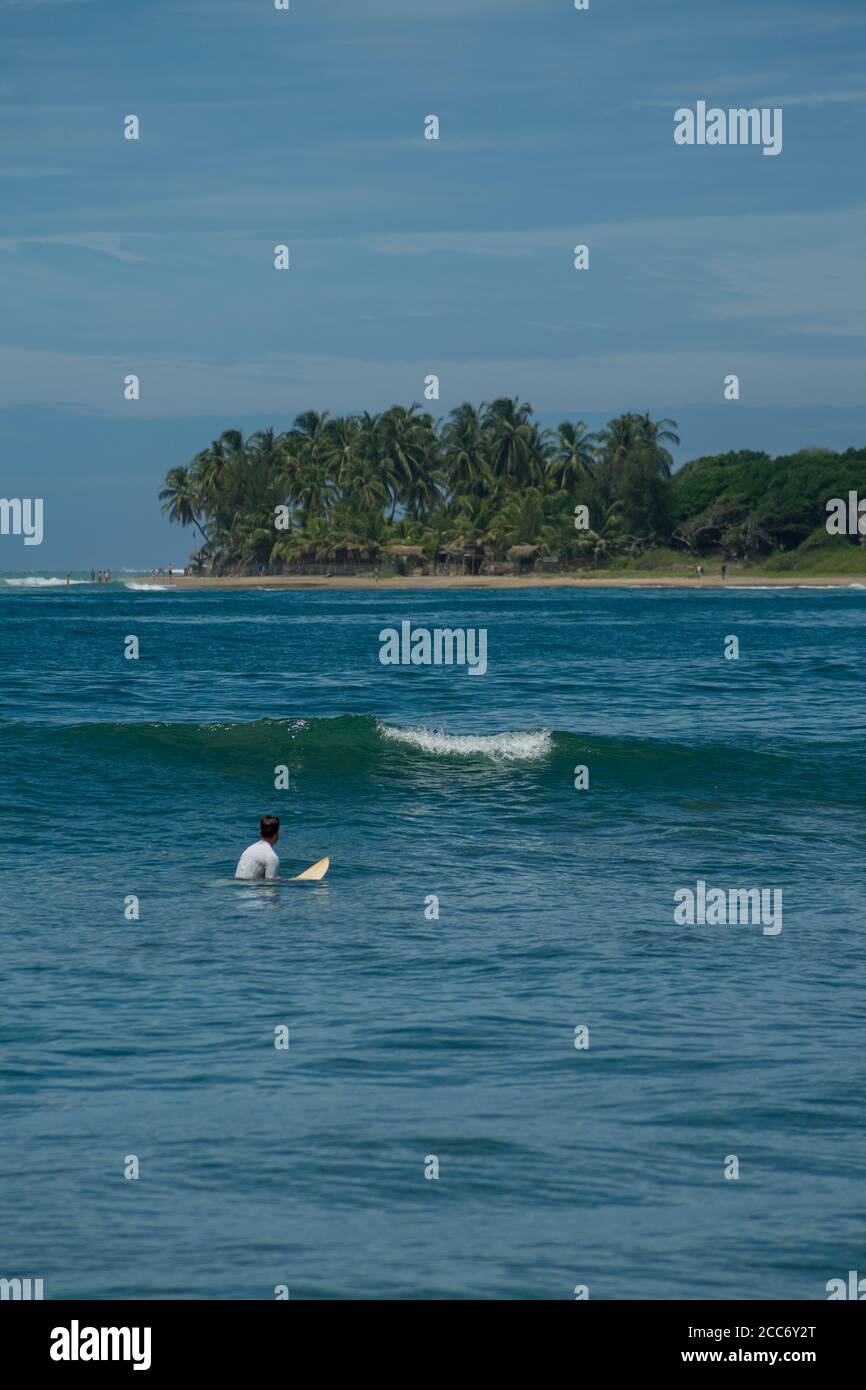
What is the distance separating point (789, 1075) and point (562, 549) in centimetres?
15806

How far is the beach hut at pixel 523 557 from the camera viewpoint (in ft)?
536

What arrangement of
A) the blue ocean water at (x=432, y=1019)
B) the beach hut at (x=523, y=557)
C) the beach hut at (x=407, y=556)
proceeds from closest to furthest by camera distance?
1. the blue ocean water at (x=432, y=1019)
2. the beach hut at (x=523, y=557)
3. the beach hut at (x=407, y=556)

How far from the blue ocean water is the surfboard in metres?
0.17

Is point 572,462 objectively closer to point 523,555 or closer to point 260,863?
point 523,555

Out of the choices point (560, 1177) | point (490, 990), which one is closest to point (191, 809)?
point (490, 990)

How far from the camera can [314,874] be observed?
1759 centimetres

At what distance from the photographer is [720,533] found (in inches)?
6786

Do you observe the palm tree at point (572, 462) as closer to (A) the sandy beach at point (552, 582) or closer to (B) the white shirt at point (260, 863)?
(A) the sandy beach at point (552, 582)

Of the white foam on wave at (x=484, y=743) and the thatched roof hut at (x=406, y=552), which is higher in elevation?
the thatched roof hut at (x=406, y=552)

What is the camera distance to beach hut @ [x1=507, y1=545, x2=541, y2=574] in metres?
163

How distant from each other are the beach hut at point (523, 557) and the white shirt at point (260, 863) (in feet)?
484

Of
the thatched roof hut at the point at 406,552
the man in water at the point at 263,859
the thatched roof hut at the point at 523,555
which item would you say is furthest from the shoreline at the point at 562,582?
the man in water at the point at 263,859

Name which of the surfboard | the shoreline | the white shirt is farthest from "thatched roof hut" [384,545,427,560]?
the white shirt
